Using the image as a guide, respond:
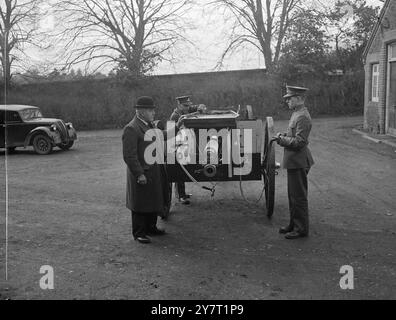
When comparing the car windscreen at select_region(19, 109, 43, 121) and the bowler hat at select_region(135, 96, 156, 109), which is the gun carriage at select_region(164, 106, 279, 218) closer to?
the bowler hat at select_region(135, 96, 156, 109)

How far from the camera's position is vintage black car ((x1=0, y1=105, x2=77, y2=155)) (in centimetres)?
1683

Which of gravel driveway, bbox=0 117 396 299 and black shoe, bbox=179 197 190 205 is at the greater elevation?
black shoe, bbox=179 197 190 205

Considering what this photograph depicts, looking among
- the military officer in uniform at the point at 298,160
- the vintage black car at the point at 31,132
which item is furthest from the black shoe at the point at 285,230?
the vintage black car at the point at 31,132

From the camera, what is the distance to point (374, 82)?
20484 mm

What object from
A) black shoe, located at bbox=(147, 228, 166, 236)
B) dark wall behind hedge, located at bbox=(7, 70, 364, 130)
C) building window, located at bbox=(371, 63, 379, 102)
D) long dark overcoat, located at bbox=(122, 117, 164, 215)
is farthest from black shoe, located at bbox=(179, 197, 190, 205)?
dark wall behind hedge, located at bbox=(7, 70, 364, 130)

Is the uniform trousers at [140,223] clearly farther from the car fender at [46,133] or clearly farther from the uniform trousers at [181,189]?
the car fender at [46,133]

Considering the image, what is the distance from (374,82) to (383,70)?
2367 mm

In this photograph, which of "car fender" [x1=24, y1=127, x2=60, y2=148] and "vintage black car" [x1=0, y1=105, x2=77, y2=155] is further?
"vintage black car" [x1=0, y1=105, x2=77, y2=155]

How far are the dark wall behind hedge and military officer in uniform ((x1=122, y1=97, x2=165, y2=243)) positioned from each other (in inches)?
893

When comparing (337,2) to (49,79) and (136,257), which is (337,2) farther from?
(136,257)

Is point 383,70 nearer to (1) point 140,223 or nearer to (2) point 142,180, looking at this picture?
(1) point 140,223

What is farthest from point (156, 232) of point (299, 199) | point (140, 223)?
point (299, 199)

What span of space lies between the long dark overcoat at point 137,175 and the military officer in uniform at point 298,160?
1649 mm
